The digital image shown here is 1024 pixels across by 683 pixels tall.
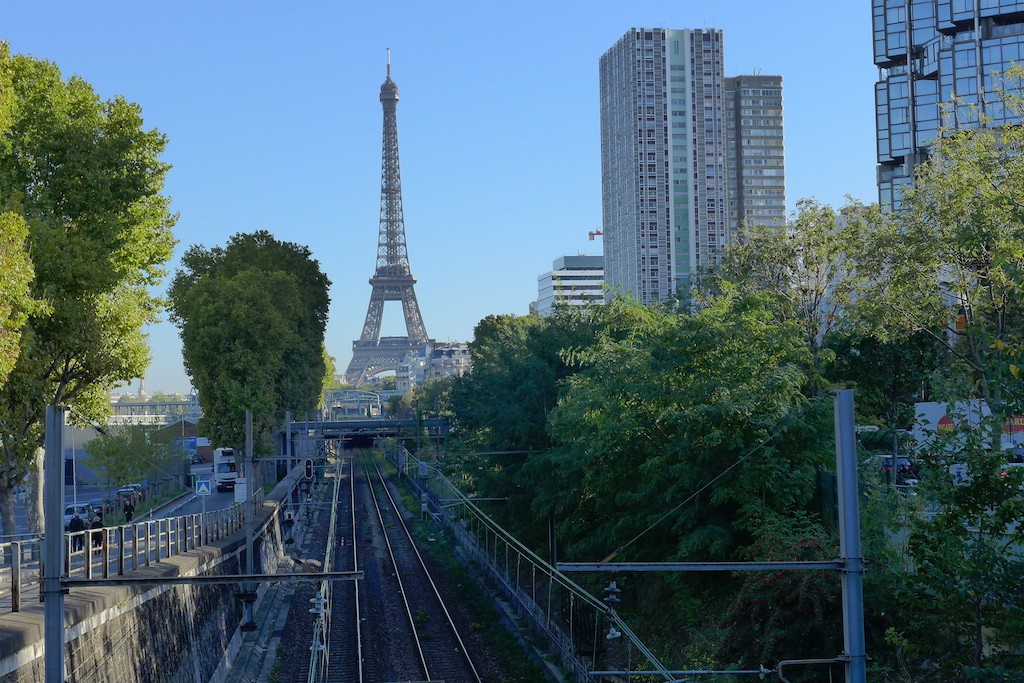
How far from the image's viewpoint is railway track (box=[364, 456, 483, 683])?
25.4 m

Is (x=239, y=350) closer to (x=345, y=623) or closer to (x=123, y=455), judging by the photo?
(x=123, y=455)

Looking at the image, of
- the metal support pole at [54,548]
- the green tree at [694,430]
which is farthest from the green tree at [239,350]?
the metal support pole at [54,548]

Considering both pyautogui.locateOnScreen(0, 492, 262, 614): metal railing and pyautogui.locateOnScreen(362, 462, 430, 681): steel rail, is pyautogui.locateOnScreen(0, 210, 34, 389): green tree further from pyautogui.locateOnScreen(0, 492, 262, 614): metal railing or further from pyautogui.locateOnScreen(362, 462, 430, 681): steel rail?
pyautogui.locateOnScreen(362, 462, 430, 681): steel rail

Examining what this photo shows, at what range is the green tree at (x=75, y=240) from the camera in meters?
22.4

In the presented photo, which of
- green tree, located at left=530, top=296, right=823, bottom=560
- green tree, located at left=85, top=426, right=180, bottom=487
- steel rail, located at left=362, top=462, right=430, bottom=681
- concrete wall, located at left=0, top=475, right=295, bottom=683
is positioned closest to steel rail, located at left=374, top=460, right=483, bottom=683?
steel rail, located at left=362, top=462, right=430, bottom=681

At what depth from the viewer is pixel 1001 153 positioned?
2662 cm

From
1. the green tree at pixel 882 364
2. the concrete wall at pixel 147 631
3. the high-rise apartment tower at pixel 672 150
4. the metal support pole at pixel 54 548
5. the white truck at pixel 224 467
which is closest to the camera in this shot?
the metal support pole at pixel 54 548

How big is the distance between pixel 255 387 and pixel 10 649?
31.4 meters

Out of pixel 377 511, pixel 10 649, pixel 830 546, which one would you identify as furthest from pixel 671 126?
pixel 10 649

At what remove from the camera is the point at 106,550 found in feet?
58.2

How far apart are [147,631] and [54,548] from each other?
901 centimetres

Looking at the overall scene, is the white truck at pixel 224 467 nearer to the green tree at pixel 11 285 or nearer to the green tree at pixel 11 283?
the green tree at pixel 11 285

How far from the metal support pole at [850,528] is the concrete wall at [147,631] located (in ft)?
25.9

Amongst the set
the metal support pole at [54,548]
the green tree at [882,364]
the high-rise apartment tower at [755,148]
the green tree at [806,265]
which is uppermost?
the high-rise apartment tower at [755,148]
